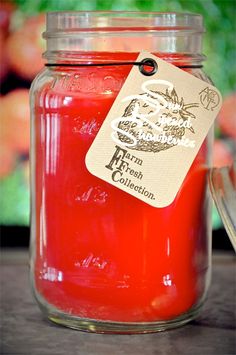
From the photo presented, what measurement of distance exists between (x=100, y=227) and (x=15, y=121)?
0.49 m

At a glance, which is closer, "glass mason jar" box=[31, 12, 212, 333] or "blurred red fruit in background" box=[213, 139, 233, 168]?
"glass mason jar" box=[31, 12, 212, 333]

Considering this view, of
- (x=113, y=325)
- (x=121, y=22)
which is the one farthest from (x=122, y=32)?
(x=113, y=325)

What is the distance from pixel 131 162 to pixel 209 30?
1.69 feet

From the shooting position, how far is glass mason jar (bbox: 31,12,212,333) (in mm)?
810

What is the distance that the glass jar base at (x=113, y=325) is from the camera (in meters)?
0.83

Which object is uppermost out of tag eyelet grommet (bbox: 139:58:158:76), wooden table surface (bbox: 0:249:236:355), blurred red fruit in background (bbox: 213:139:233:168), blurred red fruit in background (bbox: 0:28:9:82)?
tag eyelet grommet (bbox: 139:58:158:76)

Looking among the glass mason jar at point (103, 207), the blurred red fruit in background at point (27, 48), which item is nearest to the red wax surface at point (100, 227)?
the glass mason jar at point (103, 207)

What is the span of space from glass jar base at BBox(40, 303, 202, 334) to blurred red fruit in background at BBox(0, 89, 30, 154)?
1.47ft

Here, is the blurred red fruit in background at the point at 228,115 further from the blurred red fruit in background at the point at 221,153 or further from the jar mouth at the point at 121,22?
the jar mouth at the point at 121,22

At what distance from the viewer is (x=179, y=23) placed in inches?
33.1

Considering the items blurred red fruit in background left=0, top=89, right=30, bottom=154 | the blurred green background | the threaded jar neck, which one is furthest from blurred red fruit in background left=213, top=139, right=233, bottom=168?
the threaded jar neck

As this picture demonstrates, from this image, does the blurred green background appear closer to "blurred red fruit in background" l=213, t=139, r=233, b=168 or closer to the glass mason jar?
"blurred red fruit in background" l=213, t=139, r=233, b=168

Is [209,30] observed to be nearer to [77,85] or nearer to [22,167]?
[22,167]

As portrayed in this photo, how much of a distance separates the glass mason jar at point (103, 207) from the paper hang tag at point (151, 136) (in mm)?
17
